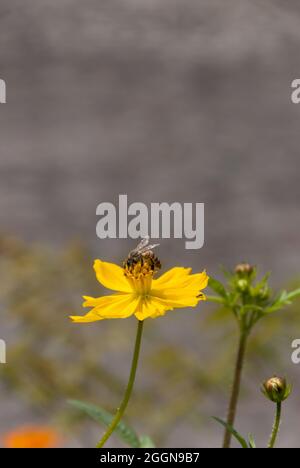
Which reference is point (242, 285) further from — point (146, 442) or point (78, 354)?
Answer: point (78, 354)

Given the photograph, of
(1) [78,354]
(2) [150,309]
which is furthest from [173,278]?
(1) [78,354]

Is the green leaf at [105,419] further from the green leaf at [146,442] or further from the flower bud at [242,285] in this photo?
the flower bud at [242,285]

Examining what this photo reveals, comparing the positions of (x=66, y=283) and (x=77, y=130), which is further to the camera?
(x=77, y=130)

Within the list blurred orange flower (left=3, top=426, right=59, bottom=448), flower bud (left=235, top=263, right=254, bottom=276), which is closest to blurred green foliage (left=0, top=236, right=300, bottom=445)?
blurred orange flower (left=3, top=426, right=59, bottom=448)

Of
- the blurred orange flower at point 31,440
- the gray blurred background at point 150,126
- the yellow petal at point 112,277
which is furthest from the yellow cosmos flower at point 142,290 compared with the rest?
the gray blurred background at point 150,126


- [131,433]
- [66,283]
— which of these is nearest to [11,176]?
[66,283]

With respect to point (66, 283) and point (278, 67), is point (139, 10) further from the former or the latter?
point (66, 283)
